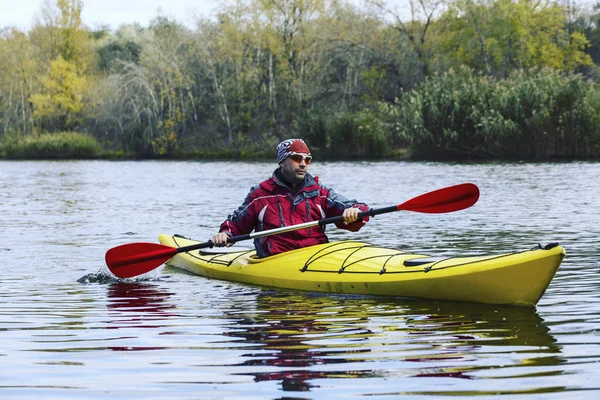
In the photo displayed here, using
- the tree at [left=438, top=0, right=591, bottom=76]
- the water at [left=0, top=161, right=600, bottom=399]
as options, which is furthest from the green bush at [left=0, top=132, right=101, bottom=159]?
the water at [left=0, top=161, right=600, bottom=399]

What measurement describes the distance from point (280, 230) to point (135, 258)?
4.64 feet

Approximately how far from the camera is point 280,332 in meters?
5.75

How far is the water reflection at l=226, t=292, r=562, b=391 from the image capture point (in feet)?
14.9

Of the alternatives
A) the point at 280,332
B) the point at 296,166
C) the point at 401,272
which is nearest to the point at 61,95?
the point at 296,166

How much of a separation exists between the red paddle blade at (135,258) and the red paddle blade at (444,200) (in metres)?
2.02

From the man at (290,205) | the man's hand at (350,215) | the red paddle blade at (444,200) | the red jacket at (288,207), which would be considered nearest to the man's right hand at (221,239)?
the man at (290,205)

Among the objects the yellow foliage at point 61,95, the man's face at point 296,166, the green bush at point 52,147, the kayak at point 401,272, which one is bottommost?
the kayak at point 401,272

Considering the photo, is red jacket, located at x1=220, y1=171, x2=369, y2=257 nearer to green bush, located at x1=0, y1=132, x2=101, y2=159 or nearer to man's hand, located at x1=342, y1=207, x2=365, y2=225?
man's hand, located at x1=342, y1=207, x2=365, y2=225

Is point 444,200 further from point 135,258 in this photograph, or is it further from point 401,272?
point 135,258

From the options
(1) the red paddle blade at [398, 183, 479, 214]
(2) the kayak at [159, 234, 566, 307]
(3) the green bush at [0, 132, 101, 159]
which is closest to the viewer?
(2) the kayak at [159, 234, 566, 307]

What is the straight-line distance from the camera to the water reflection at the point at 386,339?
4555mm

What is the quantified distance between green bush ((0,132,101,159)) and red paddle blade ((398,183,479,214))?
36.4 m

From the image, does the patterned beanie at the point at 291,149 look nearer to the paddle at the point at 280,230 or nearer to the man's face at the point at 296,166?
the man's face at the point at 296,166

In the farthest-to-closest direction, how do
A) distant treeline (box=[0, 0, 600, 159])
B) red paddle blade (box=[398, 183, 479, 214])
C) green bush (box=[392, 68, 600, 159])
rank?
distant treeline (box=[0, 0, 600, 159]) → green bush (box=[392, 68, 600, 159]) → red paddle blade (box=[398, 183, 479, 214])
